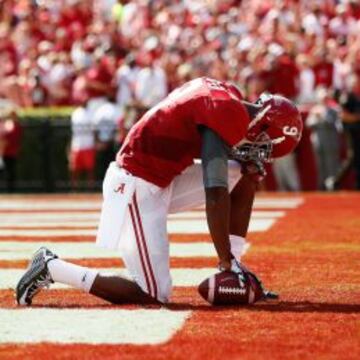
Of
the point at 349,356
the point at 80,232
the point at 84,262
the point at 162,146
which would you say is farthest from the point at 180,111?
the point at 80,232

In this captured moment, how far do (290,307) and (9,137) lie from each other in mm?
11129

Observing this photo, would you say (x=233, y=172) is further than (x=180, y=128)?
Yes

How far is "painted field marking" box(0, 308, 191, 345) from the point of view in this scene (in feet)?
17.9

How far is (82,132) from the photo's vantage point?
16.9 m

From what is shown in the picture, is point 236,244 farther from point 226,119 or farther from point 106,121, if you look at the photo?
point 106,121

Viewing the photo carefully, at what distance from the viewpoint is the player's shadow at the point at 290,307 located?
631cm

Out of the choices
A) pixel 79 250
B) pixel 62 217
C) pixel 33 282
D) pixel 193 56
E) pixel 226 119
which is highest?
pixel 226 119

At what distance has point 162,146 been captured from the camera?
6.53 meters

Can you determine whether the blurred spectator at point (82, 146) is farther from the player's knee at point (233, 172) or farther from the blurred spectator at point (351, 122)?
the player's knee at point (233, 172)

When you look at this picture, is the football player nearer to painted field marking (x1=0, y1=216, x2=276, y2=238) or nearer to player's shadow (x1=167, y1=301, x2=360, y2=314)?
player's shadow (x1=167, y1=301, x2=360, y2=314)

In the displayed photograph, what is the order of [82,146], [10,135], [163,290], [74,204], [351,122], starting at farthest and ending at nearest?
[10,135], [82,146], [351,122], [74,204], [163,290]

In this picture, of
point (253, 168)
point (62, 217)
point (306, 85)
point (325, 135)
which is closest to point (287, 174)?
point (325, 135)

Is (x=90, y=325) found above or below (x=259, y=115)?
below

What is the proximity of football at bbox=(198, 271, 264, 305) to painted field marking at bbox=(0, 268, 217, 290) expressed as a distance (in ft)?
3.15
